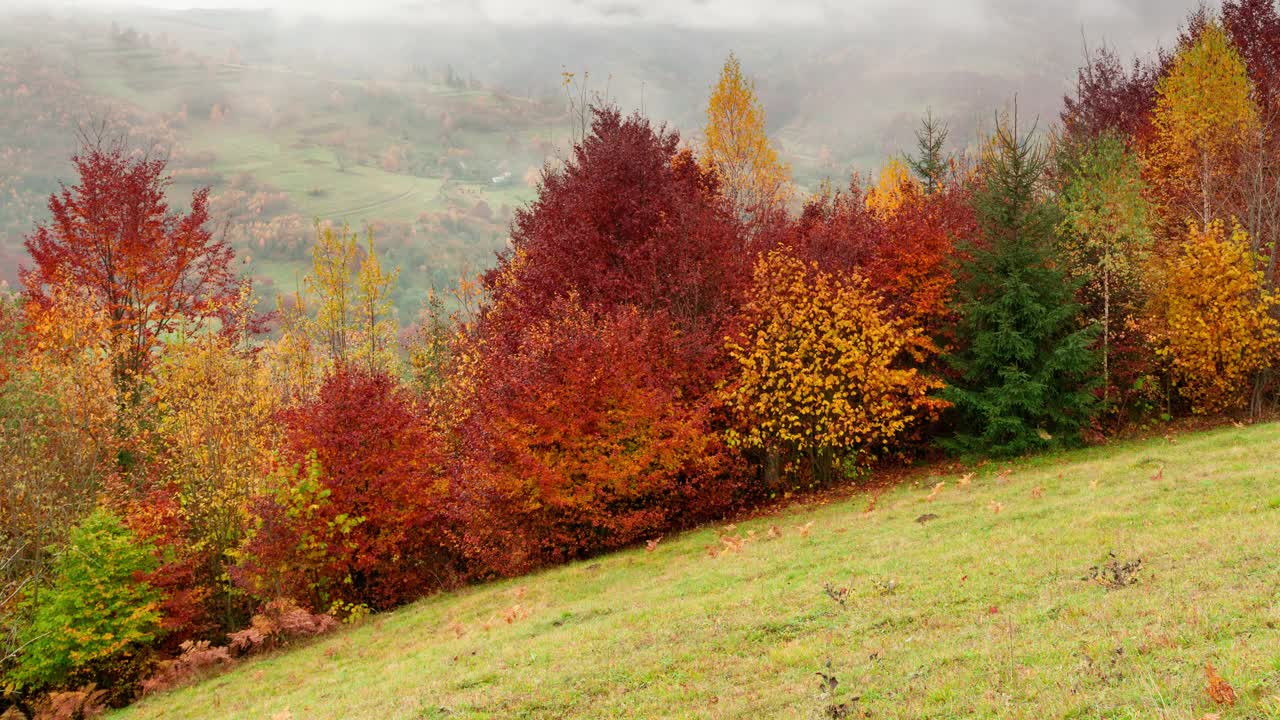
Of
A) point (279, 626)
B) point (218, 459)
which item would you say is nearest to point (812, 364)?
point (279, 626)

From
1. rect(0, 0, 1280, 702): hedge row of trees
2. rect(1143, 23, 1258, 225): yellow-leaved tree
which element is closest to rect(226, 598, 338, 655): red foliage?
rect(0, 0, 1280, 702): hedge row of trees

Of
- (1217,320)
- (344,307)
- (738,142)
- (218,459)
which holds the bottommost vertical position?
(218,459)

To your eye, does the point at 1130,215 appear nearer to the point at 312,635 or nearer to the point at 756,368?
the point at 756,368

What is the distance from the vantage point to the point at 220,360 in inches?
1161

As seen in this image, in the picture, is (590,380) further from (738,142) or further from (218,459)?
(738,142)

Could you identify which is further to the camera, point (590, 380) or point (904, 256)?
Answer: point (904, 256)

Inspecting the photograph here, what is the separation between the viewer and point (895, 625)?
11133mm

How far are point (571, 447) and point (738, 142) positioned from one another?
24581mm

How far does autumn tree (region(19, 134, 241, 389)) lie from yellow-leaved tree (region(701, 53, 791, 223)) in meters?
24.9

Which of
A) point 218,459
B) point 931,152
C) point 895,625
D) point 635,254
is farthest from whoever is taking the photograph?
point 931,152

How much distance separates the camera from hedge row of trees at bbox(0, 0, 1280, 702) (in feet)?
74.5

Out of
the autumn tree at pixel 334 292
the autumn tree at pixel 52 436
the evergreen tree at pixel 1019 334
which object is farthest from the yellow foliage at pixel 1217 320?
the autumn tree at pixel 334 292

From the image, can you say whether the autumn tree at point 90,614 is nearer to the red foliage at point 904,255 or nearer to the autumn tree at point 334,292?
the red foliage at point 904,255

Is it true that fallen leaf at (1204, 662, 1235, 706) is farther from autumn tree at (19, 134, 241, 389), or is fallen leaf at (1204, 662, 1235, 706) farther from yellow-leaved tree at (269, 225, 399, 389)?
yellow-leaved tree at (269, 225, 399, 389)
